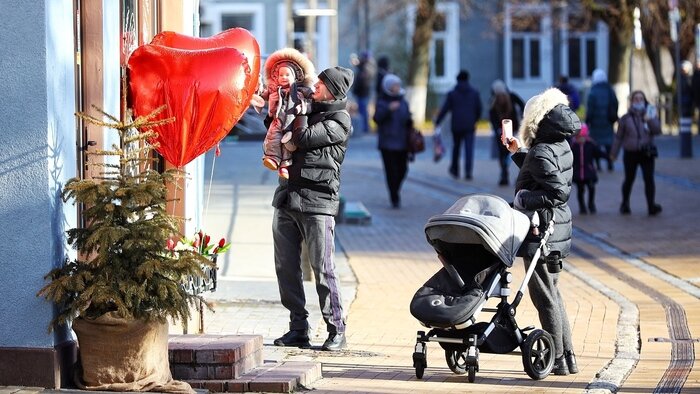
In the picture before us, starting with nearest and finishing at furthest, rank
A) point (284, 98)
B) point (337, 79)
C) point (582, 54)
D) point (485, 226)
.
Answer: point (485, 226) → point (337, 79) → point (284, 98) → point (582, 54)

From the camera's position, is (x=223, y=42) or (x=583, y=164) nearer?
(x=223, y=42)

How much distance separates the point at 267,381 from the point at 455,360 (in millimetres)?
1359

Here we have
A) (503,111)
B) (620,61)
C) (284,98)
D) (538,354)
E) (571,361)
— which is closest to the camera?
(538,354)

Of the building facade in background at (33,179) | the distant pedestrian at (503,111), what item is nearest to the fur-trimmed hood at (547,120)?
the building facade in background at (33,179)

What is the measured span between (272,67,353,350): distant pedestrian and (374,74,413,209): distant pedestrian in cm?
1011

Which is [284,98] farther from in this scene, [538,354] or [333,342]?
[538,354]

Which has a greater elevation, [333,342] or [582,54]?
[582,54]

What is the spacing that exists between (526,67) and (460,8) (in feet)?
11.8


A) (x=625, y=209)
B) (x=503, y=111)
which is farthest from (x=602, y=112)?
(x=625, y=209)

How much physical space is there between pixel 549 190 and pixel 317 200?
1.63 meters

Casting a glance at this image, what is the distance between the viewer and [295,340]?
9664 millimetres

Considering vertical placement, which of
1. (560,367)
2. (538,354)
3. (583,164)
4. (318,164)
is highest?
(318,164)

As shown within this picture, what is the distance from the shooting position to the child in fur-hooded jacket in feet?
30.7

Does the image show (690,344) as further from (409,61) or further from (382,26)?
(382,26)
